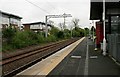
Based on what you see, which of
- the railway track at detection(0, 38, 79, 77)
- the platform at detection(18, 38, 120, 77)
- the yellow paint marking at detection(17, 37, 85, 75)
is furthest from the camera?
the railway track at detection(0, 38, 79, 77)

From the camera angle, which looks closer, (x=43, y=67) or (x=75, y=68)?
(x=75, y=68)

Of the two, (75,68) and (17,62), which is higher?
(75,68)

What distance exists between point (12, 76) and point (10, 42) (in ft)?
83.6

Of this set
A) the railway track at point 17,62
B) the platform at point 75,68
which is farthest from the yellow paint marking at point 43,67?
the railway track at point 17,62

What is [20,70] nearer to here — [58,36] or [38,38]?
[38,38]

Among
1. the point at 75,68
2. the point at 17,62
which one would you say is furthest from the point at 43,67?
the point at 17,62

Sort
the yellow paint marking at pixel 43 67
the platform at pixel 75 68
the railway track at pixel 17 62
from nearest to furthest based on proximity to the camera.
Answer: the platform at pixel 75 68, the yellow paint marking at pixel 43 67, the railway track at pixel 17 62

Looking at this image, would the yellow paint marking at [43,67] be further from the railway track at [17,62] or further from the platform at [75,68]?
the railway track at [17,62]

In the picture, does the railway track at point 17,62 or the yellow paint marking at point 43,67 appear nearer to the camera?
the yellow paint marking at point 43,67

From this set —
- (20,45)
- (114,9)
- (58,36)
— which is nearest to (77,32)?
(58,36)

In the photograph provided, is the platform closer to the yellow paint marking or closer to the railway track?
the yellow paint marking

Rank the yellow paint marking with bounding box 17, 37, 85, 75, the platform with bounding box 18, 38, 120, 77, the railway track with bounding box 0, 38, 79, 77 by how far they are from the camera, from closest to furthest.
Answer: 1. the platform with bounding box 18, 38, 120, 77
2. the yellow paint marking with bounding box 17, 37, 85, 75
3. the railway track with bounding box 0, 38, 79, 77

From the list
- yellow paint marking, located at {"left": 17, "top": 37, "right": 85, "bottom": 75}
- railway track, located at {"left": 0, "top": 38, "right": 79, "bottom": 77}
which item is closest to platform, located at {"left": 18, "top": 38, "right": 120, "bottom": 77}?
yellow paint marking, located at {"left": 17, "top": 37, "right": 85, "bottom": 75}

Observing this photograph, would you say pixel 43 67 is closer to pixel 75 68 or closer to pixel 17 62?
pixel 75 68
